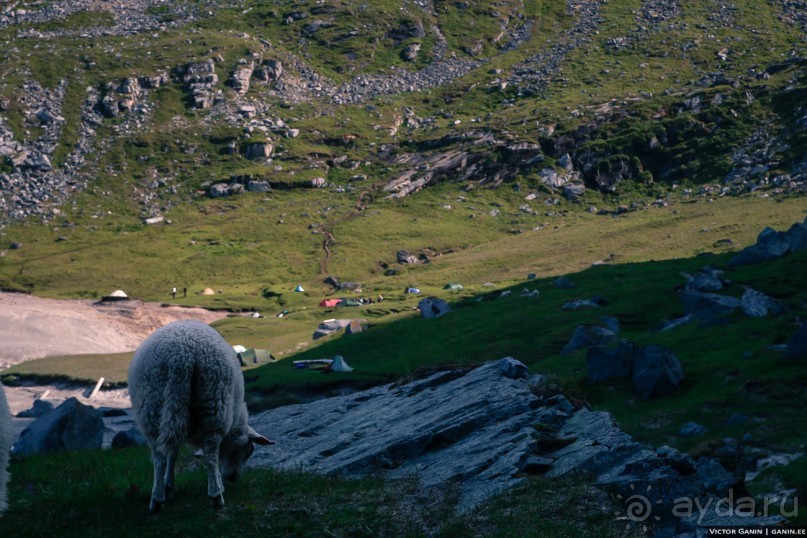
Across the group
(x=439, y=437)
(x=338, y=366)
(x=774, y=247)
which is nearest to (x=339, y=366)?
(x=338, y=366)

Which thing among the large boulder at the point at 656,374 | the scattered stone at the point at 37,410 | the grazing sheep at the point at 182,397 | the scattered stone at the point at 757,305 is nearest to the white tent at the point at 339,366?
the scattered stone at the point at 37,410

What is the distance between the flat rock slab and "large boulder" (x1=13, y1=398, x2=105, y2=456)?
788cm

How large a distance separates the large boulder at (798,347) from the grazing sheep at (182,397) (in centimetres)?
3373

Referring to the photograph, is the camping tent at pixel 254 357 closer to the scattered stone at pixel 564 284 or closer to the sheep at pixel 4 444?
the scattered stone at pixel 564 284

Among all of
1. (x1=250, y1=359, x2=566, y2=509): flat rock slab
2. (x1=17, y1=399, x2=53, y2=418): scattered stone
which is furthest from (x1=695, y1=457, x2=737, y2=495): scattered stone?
(x1=17, y1=399, x2=53, y2=418): scattered stone

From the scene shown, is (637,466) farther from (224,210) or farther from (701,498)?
(224,210)

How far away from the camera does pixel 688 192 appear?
172250mm

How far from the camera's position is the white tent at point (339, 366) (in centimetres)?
6243

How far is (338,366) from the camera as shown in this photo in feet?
206

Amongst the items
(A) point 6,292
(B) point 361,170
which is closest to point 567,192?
(B) point 361,170

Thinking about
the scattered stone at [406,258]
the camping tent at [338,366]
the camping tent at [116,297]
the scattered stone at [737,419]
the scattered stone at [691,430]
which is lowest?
the scattered stone at [406,258]

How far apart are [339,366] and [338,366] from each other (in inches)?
3.2

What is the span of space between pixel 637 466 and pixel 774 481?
16455 mm

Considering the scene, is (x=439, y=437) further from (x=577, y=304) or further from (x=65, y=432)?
(x=577, y=304)
